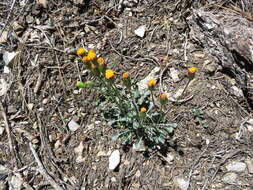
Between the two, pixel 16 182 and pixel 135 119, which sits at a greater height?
pixel 135 119

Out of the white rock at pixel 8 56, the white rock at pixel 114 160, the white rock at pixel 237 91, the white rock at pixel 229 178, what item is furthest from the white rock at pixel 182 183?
the white rock at pixel 8 56

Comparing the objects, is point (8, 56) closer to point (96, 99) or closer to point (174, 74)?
point (96, 99)

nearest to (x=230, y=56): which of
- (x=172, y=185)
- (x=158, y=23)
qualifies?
(x=158, y=23)

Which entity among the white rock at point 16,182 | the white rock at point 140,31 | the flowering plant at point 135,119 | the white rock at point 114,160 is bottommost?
the white rock at point 16,182

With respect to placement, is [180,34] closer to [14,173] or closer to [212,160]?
[212,160]

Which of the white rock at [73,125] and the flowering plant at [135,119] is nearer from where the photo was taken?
the flowering plant at [135,119]

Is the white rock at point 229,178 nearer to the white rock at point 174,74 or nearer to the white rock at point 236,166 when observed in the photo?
the white rock at point 236,166

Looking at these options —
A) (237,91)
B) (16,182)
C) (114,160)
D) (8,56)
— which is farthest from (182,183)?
(8,56)
